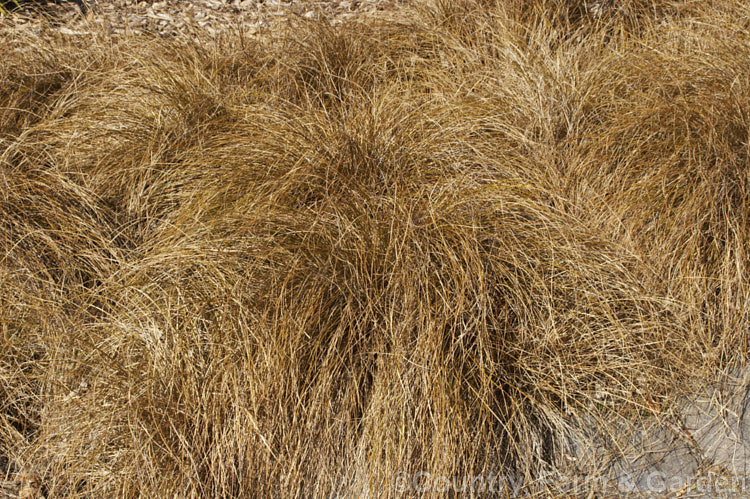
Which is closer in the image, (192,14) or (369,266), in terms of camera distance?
(369,266)

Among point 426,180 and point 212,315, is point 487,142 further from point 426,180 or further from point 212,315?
point 212,315

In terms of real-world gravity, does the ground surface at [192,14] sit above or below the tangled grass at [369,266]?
above

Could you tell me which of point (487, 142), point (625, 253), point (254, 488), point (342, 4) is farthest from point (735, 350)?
point (342, 4)

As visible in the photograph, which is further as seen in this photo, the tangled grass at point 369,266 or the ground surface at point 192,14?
the ground surface at point 192,14

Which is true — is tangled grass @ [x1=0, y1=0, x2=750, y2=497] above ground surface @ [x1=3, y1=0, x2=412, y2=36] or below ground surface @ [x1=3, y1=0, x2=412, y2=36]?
below

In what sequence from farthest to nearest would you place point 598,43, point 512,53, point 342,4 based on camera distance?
point 342,4, point 598,43, point 512,53

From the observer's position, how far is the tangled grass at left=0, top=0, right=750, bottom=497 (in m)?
2.01

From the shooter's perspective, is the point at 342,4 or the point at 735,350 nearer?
the point at 735,350

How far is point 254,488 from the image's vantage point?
6.53 ft

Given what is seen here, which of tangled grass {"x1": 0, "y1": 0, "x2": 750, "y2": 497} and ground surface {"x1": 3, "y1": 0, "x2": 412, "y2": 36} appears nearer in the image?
tangled grass {"x1": 0, "y1": 0, "x2": 750, "y2": 497}

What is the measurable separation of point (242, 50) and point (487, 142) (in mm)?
1655

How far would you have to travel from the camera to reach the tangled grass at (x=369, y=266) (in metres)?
2.01

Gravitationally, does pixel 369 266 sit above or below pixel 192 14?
below

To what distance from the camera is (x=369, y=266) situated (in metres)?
2.29
